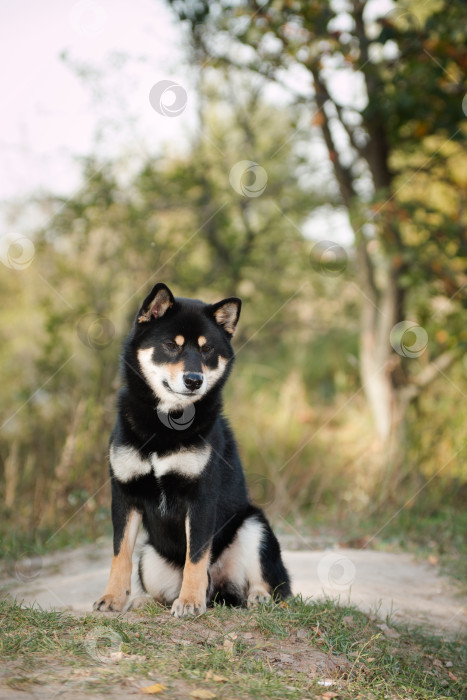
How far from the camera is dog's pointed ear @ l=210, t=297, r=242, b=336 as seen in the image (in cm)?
420

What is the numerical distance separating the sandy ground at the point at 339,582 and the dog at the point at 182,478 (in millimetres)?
425

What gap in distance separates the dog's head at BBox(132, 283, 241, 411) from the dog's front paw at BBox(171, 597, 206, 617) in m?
1.07

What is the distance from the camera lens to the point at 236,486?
13.8 feet

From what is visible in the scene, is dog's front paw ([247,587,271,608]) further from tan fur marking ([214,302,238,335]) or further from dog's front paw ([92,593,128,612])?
tan fur marking ([214,302,238,335])

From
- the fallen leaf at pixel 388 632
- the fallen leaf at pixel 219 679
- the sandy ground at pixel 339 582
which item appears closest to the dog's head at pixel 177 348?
the sandy ground at pixel 339 582

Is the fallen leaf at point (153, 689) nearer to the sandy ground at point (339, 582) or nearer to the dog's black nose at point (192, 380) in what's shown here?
the sandy ground at point (339, 582)

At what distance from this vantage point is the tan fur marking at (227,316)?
13.9 feet

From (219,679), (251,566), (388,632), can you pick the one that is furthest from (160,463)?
(388,632)

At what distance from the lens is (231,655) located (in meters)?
3.19

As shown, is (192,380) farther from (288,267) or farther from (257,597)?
(288,267)

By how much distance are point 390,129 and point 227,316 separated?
246 inches

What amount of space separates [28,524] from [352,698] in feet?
14.8

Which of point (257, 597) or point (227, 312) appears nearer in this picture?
point (257, 597)

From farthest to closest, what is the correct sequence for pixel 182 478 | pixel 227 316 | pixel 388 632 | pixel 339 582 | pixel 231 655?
pixel 339 582 → pixel 227 316 → pixel 388 632 → pixel 182 478 → pixel 231 655
